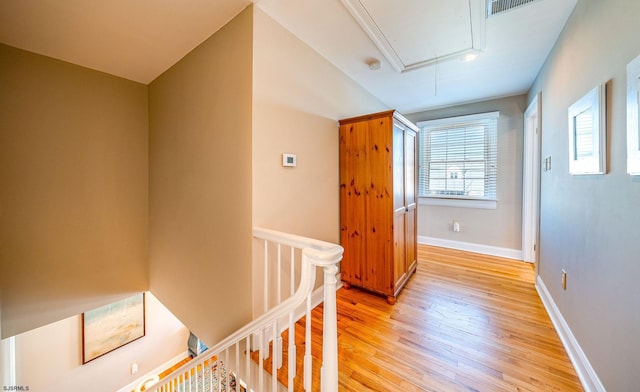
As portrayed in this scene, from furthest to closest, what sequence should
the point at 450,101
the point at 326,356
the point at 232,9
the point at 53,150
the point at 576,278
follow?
the point at 450,101 < the point at 53,150 < the point at 232,9 < the point at 576,278 < the point at 326,356

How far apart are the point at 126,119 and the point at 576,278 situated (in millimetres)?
4372

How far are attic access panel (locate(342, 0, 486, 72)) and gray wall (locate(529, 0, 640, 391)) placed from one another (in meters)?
0.63

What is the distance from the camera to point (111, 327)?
11.9ft

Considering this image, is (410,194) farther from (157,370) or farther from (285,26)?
(157,370)

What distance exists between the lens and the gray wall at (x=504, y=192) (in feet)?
10.7

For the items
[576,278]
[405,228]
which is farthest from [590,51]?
[405,228]

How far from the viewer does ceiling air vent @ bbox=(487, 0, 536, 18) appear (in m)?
1.57

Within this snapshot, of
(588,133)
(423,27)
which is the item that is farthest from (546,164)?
(423,27)

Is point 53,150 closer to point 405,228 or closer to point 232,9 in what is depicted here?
point 232,9

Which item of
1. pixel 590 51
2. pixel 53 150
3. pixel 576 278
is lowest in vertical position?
pixel 576 278

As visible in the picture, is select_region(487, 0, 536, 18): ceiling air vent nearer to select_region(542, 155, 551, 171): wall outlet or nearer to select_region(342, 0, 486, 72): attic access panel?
select_region(342, 0, 486, 72): attic access panel

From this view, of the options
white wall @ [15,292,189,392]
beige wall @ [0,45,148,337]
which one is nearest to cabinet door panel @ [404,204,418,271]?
beige wall @ [0,45,148,337]

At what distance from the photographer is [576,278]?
60.2 inches

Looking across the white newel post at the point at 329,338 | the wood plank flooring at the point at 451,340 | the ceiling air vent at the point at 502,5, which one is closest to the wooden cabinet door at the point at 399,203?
the wood plank flooring at the point at 451,340
